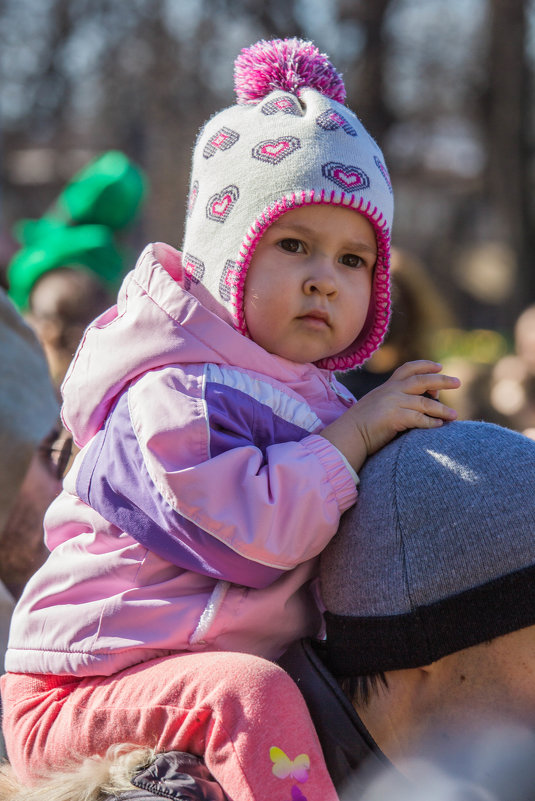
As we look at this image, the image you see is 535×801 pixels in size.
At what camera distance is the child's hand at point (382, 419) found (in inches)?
65.1

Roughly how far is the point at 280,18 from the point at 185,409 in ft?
51.8

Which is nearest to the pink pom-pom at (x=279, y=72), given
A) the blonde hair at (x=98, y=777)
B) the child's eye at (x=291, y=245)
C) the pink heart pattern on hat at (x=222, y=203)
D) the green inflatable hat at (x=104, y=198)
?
the pink heart pattern on hat at (x=222, y=203)

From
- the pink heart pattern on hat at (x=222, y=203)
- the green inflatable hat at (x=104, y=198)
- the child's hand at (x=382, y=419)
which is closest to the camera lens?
the child's hand at (x=382, y=419)

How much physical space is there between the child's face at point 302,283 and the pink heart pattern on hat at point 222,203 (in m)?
0.10

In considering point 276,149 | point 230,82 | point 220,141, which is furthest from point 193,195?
point 230,82

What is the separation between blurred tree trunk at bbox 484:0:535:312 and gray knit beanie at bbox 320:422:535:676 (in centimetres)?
1667

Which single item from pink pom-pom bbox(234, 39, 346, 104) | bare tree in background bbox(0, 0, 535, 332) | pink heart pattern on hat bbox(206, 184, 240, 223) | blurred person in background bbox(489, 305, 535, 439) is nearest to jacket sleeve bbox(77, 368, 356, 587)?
pink heart pattern on hat bbox(206, 184, 240, 223)

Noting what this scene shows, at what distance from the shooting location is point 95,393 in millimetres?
1791

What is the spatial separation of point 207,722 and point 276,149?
3.39 ft

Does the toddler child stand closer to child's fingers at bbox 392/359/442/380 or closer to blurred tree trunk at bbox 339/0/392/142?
child's fingers at bbox 392/359/442/380

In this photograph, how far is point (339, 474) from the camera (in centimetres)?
159

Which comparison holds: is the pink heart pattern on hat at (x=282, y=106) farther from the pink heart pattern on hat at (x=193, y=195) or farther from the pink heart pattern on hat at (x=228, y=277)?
the pink heart pattern on hat at (x=228, y=277)

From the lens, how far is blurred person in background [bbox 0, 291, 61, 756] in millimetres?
2545

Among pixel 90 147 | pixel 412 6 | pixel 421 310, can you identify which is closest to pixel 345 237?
pixel 421 310
